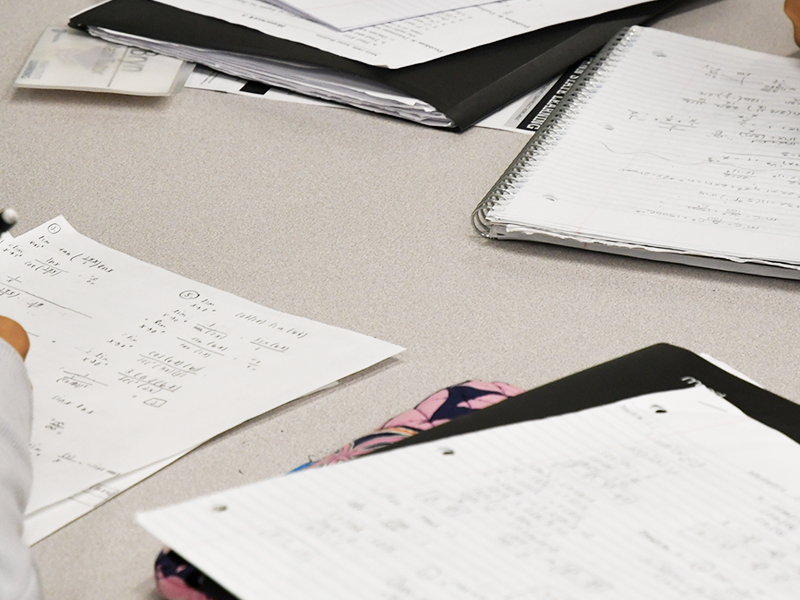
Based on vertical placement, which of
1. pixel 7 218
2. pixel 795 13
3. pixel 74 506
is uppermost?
pixel 795 13

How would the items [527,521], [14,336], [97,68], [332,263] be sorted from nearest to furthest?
[527,521]
[14,336]
[332,263]
[97,68]

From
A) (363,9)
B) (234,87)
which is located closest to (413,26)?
(363,9)

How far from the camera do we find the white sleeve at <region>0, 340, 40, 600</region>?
1.12 ft

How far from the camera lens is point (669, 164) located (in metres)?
0.66

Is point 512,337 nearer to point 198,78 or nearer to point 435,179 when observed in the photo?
point 435,179

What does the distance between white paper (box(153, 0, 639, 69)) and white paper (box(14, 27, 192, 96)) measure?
7 centimetres

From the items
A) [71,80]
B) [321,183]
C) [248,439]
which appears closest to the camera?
[248,439]

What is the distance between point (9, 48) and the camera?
2.92 ft

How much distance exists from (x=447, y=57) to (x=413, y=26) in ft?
0.24

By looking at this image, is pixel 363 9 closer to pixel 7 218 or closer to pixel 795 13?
pixel 795 13

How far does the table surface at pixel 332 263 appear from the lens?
45 centimetres

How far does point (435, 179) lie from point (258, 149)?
0.52 feet

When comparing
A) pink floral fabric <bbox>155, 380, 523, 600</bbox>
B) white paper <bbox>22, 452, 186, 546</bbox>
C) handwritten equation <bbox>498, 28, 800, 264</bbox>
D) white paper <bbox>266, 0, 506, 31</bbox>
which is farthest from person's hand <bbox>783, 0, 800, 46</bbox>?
white paper <bbox>22, 452, 186, 546</bbox>

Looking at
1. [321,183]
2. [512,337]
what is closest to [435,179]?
[321,183]
